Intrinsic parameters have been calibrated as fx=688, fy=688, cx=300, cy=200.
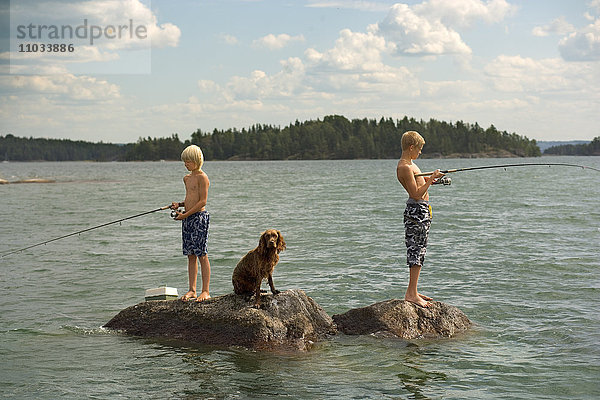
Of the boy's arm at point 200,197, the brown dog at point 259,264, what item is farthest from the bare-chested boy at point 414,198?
the boy's arm at point 200,197

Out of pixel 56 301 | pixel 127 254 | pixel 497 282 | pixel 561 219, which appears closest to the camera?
pixel 56 301

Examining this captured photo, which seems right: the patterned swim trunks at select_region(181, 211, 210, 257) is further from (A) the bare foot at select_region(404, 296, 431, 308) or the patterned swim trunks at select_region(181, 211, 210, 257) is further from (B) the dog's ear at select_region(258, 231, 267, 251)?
(A) the bare foot at select_region(404, 296, 431, 308)

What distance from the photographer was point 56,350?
956cm

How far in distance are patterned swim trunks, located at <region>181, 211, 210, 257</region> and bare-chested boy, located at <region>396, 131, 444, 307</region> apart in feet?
9.04

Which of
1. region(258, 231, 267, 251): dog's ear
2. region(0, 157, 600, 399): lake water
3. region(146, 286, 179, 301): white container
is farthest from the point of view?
region(146, 286, 179, 301): white container

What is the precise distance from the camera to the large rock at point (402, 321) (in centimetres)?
952

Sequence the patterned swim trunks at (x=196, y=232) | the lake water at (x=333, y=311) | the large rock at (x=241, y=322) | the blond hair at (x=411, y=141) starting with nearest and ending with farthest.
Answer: the lake water at (x=333, y=311)
the large rock at (x=241, y=322)
the blond hair at (x=411, y=141)
the patterned swim trunks at (x=196, y=232)

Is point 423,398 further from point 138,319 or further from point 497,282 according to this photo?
point 497,282

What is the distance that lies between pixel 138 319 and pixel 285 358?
248cm

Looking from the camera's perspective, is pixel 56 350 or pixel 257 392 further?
pixel 56 350

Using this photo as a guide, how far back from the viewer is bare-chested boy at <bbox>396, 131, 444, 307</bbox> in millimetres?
9008

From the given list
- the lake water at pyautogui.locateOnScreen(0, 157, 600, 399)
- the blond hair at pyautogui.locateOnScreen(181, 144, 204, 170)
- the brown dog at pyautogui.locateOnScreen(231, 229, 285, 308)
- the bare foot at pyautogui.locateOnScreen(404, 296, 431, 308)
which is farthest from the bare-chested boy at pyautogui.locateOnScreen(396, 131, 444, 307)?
the blond hair at pyautogui.locateOnScreen(181, 144, 204, 170)

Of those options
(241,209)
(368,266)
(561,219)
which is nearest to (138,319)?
(368,266)

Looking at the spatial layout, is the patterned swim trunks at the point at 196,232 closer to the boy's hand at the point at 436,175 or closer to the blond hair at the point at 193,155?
the blond hair at the point at 193,155
